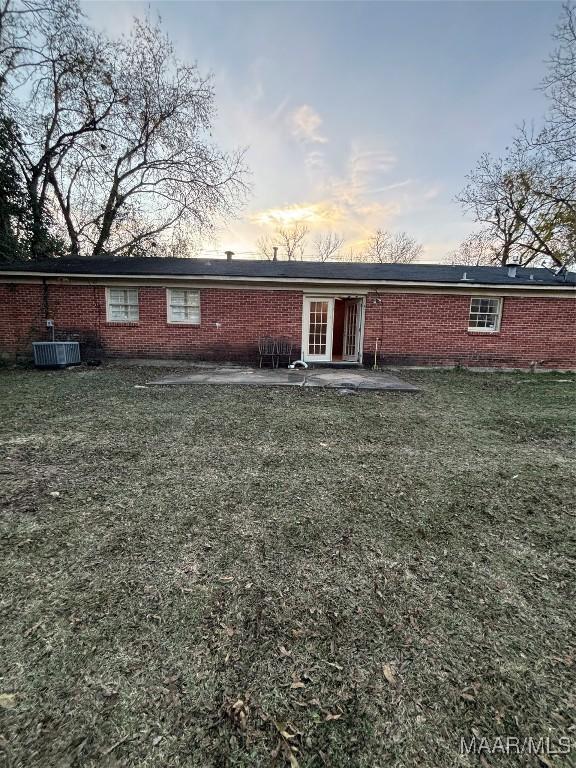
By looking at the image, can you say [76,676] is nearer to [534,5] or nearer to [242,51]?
[242,51]

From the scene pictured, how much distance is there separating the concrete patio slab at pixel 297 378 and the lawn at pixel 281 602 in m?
3.61

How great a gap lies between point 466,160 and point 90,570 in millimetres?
24479

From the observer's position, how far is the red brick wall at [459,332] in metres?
10.4

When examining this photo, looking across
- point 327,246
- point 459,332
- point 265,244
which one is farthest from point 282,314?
point 327,246

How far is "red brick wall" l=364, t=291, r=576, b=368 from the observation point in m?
10.4

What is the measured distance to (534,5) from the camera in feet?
30.2

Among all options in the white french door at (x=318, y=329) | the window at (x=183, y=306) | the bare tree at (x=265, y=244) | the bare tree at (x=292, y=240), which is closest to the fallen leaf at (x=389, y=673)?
the white french door at (x=318, y=329)

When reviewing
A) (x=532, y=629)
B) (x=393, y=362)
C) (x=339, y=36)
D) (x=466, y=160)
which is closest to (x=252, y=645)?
(x=532, y=629)

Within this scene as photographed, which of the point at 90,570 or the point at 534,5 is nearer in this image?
the point at 90,570

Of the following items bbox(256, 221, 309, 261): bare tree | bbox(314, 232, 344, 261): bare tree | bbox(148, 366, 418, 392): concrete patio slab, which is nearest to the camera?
bbox(148, 366, 418, 392): concrete patio slab

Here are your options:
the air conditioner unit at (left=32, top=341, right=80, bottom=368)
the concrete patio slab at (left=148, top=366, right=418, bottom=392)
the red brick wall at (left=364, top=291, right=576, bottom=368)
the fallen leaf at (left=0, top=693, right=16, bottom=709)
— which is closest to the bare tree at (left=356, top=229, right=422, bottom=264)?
the red brick wall at (left=364, top=291, right=576, bottom=368)

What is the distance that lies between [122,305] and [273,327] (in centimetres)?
463

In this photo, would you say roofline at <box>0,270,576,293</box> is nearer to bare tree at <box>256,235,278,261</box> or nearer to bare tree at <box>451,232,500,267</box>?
bare tree at <box>451,232,500,267</box>

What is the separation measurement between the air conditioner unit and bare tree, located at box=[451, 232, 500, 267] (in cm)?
1983
